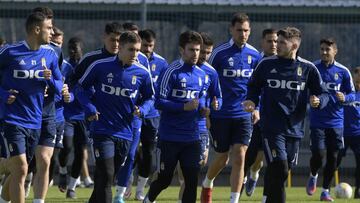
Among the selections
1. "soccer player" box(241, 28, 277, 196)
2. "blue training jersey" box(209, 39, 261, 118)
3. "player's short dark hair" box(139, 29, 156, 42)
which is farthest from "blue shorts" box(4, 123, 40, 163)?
"player's short dark hair" box(139, 29, 156, 42)

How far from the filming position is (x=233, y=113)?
571 inches

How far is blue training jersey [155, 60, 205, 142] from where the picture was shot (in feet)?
41.4

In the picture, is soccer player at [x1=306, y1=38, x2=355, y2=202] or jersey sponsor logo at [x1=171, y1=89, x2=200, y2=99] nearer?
jersey sponsor logo at [x1=171, y1=89, x2=200, y2=99]

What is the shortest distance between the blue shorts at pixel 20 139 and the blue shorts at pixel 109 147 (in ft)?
2.22

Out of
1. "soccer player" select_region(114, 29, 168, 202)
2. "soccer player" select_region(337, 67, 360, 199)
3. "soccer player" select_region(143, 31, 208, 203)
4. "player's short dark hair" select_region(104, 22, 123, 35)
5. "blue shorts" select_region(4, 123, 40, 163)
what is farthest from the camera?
"soccer player" select_region(337, 67, 360, 199)

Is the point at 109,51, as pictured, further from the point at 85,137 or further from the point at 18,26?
the point at 18,26

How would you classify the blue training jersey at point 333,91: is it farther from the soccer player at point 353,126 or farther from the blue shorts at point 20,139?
the blue shorts at point 20,139

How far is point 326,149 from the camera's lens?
18.3 m

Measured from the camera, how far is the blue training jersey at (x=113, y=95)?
12.2 metres

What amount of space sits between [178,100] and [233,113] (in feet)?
6.35

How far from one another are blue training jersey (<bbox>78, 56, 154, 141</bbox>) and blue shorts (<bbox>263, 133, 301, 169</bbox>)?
1.43 m

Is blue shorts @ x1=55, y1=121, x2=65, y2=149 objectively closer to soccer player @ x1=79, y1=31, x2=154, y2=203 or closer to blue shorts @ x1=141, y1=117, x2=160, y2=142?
blue shorts @ x1=141, y1=117, x2=160, y2=142

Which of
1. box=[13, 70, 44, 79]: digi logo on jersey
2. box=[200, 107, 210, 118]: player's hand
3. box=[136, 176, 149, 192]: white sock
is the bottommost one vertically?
box=[136, 176, 149, 192]: white sock

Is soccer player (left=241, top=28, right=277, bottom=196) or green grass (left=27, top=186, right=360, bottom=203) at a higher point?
soccer player (left=241, top=28, right=277, bottom=196)
